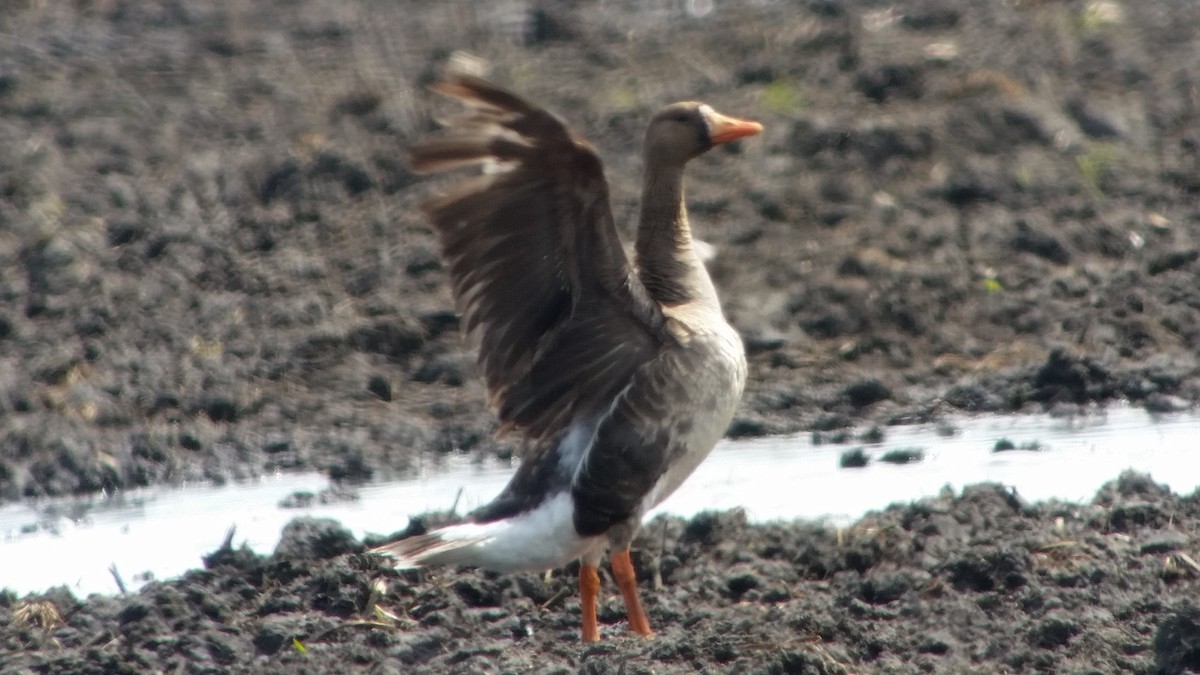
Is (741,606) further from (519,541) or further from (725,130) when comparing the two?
(725,130)

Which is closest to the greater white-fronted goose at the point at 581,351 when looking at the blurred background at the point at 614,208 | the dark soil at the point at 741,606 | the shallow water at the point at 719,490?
the dark soil at the point at 741,606

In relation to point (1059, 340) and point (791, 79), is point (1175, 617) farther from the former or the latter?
point (791, 79)

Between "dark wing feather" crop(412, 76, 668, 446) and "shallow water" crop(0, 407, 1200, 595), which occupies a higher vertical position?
"dark wing feather" crop(412, 76, 668, 446)

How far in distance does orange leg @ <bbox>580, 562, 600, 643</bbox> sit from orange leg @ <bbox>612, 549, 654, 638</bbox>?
0.27ft

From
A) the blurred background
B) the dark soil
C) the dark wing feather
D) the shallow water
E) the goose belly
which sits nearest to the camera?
the dark soil

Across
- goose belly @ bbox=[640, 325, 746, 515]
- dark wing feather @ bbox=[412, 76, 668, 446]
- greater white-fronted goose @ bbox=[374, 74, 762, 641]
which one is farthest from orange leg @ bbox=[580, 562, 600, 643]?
dark wing feather @ bbox=[412, 76, 668, 446]

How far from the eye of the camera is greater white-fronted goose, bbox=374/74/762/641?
561 cm

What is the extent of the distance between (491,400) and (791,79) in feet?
20.6

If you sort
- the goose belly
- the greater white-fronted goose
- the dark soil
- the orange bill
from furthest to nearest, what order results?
the orange bill → the goose belly → the greater white-fronted goose → the dark soil

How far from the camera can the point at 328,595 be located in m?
5.99

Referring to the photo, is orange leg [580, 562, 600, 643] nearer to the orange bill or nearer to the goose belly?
the goose belly

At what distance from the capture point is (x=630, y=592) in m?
5.73

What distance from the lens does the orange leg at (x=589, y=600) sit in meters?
5.66

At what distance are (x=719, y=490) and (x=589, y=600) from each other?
155 centimetres
